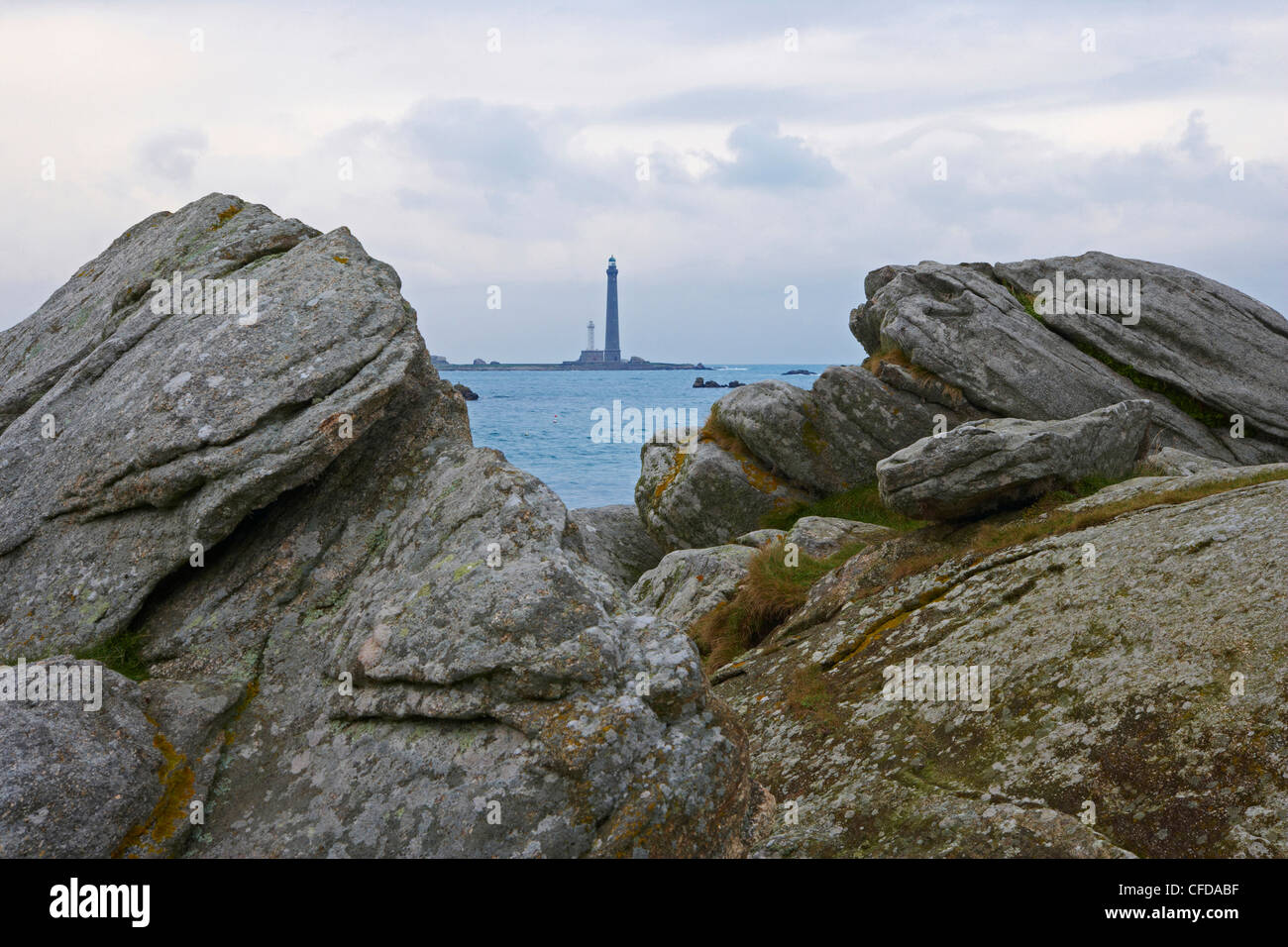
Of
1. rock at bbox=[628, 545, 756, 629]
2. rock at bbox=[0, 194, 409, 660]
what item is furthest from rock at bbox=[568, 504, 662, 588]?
rock at bbox=[0, 194, 409, 660]

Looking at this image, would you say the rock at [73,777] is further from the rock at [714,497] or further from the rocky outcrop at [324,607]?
the rock at [714,497]

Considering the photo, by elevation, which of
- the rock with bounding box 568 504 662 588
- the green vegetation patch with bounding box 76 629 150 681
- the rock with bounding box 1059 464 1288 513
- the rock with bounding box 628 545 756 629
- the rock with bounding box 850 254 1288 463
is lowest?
the rock with bounding box 568 504 662 588

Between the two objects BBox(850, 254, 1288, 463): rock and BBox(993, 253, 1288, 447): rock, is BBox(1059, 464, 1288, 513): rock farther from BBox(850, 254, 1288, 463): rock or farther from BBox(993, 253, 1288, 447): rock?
BBox(993, 253, 1288, 447): rock

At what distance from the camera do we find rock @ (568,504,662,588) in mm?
33406

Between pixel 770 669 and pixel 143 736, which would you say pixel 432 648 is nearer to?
pixel 143 736

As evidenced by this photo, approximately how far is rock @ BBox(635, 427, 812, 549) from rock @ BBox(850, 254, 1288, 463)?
6.29 metres

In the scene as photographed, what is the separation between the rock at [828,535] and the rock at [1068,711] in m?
5.88

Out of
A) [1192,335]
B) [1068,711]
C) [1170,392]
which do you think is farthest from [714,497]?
[1068,711]

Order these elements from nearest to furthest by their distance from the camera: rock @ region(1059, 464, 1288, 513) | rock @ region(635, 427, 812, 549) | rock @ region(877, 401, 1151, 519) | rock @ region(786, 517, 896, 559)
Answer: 1. rock @ region(1059, 464, 1288, 513)
2. rock @ region(877, 401, 1151, 519)
3. rock @ region(786, 517, 896, 559)
4. rock @ region(635, 427, 812, 549)

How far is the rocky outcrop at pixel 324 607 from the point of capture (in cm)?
841

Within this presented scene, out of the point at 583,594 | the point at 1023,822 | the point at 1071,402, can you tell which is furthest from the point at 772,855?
the point at 1071,402

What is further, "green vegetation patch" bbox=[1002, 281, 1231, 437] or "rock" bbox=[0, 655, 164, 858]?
"green vegetation patch" bbox=[1002, 281, 1231, 437]

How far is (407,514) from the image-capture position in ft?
37.9

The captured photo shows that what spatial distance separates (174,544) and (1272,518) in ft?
44.2
